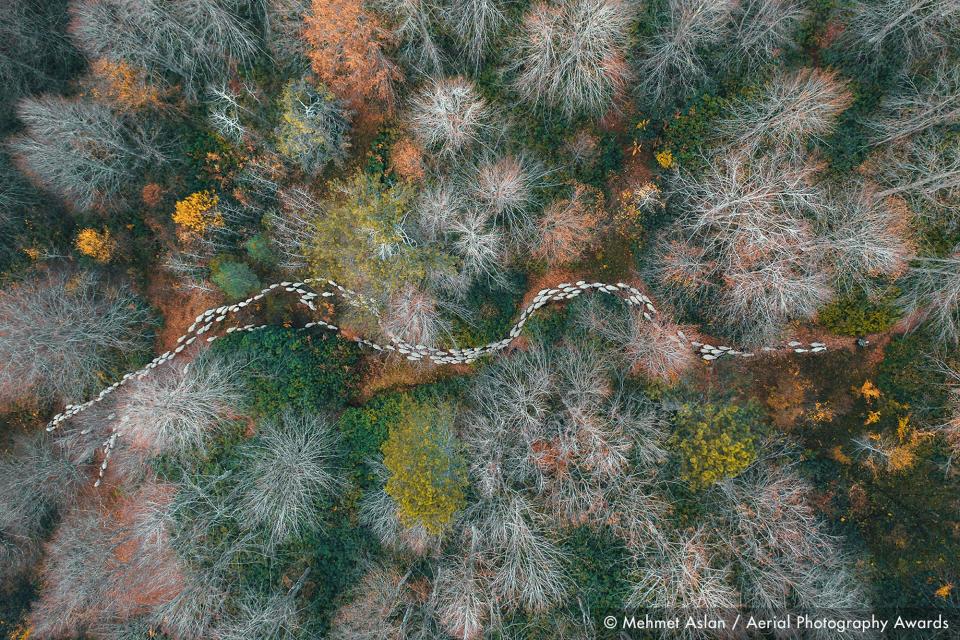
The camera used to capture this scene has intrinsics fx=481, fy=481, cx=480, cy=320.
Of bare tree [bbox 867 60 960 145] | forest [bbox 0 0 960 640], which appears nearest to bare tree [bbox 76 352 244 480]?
forest [bbox 0 0 960 640]

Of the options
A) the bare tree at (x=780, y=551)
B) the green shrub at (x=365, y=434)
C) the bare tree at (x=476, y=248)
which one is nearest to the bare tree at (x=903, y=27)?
the bare tree at (x=476, y=248)

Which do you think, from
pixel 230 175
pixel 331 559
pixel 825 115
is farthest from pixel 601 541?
pixel 230 175

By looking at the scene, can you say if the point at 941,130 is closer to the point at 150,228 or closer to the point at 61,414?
the point at 150,228

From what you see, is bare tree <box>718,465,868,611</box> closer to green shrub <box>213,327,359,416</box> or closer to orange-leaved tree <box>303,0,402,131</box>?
green shrub <box>213,327,359,416</box>

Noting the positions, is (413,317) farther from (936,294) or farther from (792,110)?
(936,294)

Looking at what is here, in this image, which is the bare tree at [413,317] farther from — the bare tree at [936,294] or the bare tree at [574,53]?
the bare tree at [936,294]

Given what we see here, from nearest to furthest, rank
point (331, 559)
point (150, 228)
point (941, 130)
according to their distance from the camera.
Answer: point (941, 130)
point (331, 559)
point (150, 228)

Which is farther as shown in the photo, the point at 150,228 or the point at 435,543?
the point at 150,228
